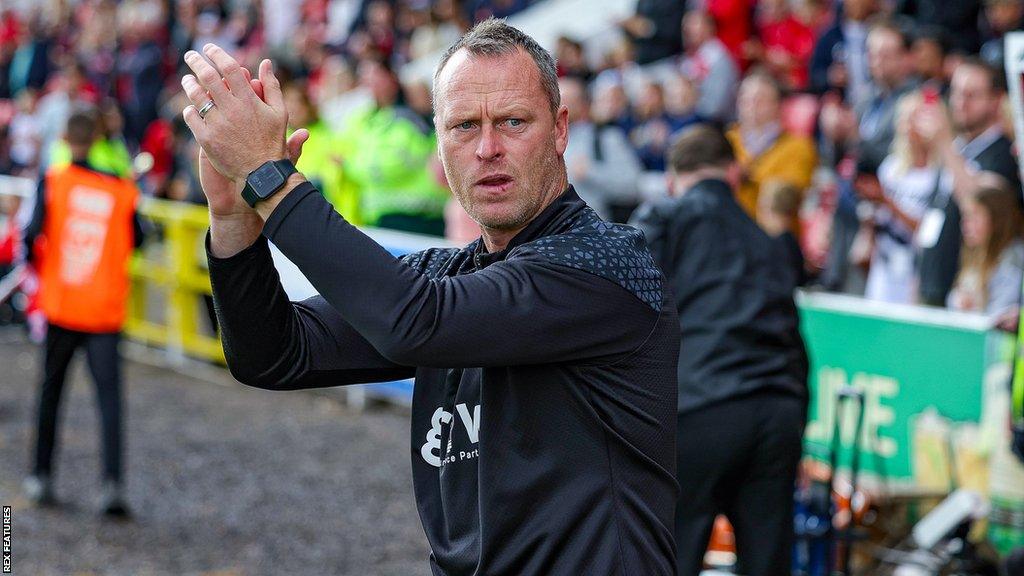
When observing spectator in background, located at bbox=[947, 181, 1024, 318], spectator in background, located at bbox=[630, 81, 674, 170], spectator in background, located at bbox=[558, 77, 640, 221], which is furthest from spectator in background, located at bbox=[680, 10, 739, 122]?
spectator in background, located at bbox=[947, 181, 1024, 318]

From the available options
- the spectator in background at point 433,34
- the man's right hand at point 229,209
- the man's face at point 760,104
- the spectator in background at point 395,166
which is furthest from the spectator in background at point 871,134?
the man's right hand at point 229,209

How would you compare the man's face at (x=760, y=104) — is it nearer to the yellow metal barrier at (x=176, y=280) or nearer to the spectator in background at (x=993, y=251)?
the spectator in background at (x=993, y=251)

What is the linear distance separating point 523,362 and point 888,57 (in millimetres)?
7298

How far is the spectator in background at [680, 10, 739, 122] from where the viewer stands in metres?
11.4

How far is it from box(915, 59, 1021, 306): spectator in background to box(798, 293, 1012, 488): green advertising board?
1.23 ft

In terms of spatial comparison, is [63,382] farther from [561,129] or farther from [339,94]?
[339,94]

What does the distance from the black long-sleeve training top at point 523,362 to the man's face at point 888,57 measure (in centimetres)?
695

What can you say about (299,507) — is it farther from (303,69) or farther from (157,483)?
(303,69)

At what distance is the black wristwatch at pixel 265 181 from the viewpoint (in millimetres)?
2207

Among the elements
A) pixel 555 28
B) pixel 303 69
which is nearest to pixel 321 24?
pixel 303 69

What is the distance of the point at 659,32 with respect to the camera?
12.9 metres

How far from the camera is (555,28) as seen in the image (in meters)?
15.2

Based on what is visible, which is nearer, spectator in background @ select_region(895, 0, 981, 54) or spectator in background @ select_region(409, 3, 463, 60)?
spectator in background @ select_region(895, 0, 981, 54)

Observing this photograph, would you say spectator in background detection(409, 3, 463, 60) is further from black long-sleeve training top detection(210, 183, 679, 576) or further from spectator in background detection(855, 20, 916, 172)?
black long-sleeve training top detection(210, 183, 679, 576)
